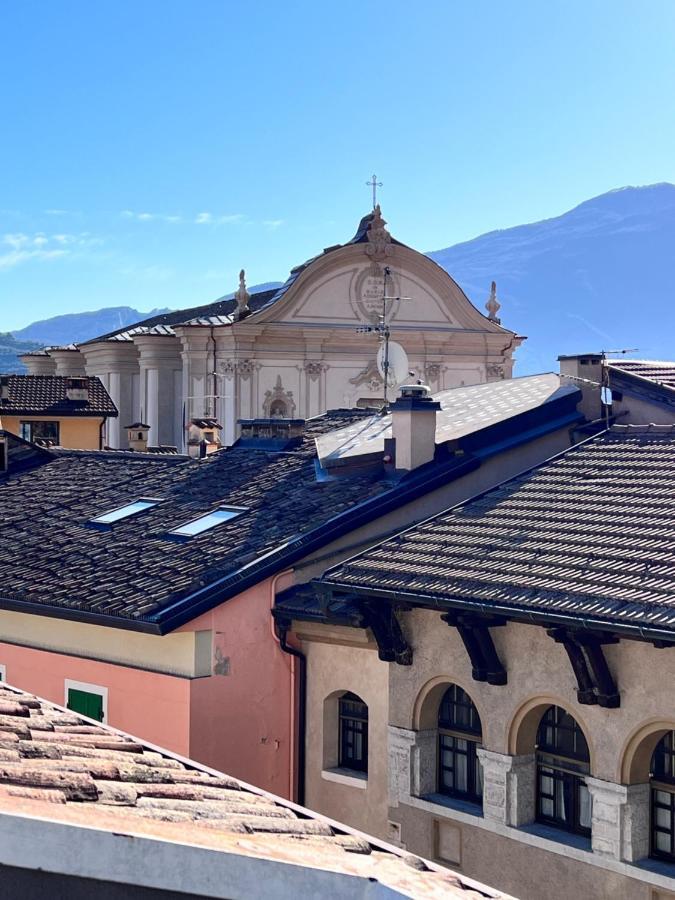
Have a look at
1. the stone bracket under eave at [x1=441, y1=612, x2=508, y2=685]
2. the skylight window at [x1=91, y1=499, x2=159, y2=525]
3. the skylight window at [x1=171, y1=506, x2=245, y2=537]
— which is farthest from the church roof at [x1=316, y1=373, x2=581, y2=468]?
the stone bracket under eave at [x1=441, y1=612, x2=508, y2=685]

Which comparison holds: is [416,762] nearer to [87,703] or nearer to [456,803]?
[456,803]

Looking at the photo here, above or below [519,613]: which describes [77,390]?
above

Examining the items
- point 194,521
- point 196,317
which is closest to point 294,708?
point 194,521

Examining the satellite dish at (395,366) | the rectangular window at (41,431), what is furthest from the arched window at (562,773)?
the rectangular window at (41,431)

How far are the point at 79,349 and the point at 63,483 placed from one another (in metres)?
46.4

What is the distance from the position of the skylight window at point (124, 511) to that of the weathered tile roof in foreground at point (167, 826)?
1214 centimetres

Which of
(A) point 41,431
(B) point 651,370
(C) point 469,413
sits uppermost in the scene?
(B) point 651,370

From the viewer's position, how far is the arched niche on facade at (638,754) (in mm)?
11961

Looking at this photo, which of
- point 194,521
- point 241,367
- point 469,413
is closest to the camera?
point 194,521

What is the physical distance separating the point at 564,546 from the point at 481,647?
4.14 ft

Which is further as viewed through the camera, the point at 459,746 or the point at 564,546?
the point at 459,746

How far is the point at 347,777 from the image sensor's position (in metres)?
15.3

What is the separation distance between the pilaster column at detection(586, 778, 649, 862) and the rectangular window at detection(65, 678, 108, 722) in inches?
258

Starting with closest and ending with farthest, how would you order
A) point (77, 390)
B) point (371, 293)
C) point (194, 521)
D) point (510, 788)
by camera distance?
point (510, 788) < point (194, 521) < point (77, 390) < point (371, 293)
